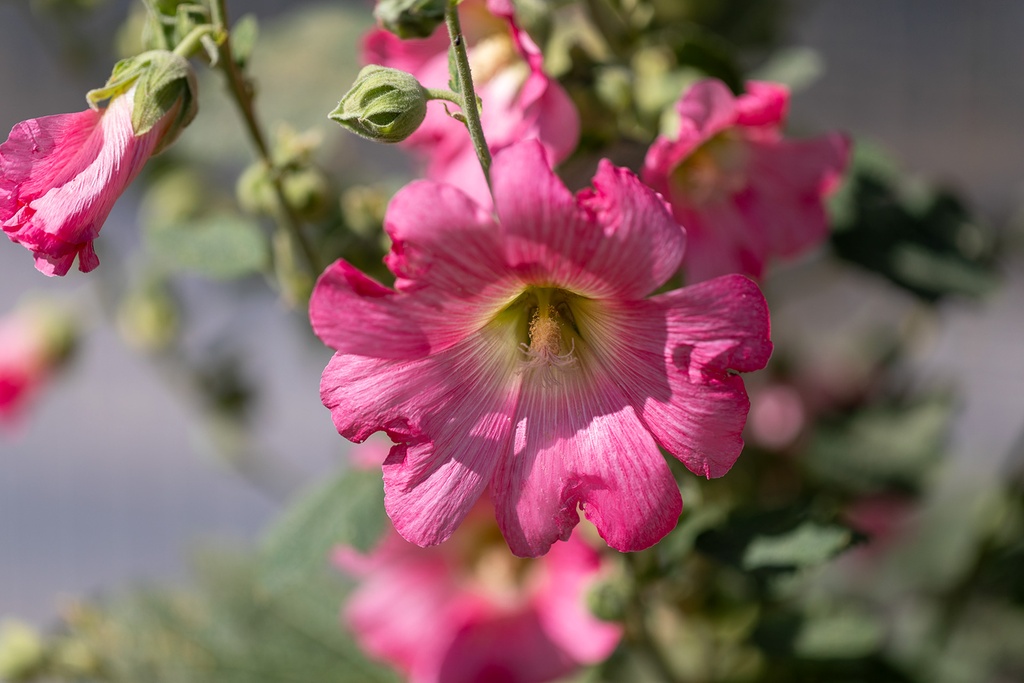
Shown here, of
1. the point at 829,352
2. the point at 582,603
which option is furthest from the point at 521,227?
the point at 829,352

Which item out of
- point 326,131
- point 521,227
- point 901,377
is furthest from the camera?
point 901,377

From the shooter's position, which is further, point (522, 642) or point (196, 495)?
point (196, 495)

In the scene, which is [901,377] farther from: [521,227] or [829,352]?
[521,227]

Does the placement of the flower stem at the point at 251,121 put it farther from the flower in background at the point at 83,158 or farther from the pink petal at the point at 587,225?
the pink petal at the point at 587,225

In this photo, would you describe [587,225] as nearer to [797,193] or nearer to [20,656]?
[797,193]

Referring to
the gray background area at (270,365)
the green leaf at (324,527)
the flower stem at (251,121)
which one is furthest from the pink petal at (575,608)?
the gray background area at (270,365)

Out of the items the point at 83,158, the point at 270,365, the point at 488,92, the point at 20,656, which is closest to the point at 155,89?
the point at 83,158
